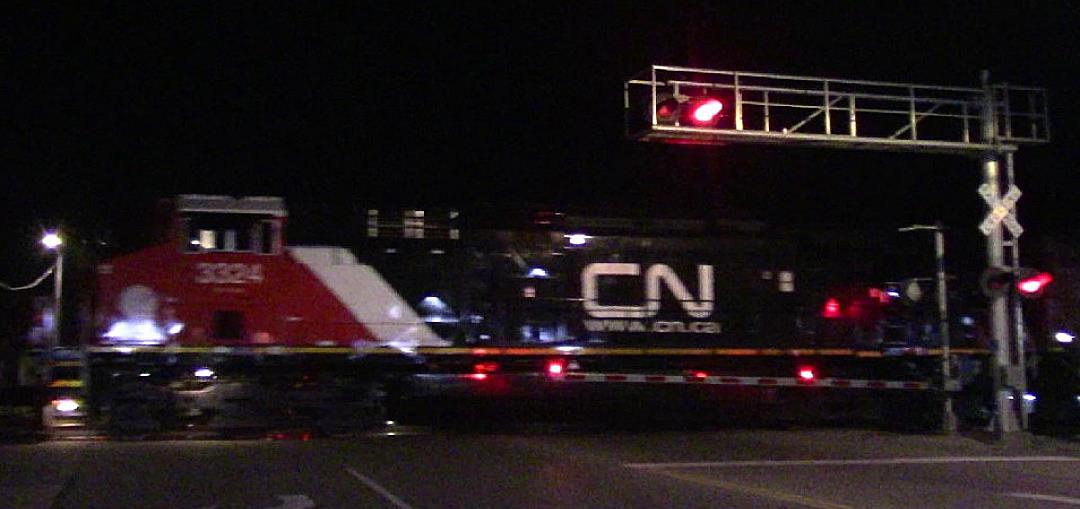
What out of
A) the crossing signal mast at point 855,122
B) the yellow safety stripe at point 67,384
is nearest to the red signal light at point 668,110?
the crossing signal mast at point 855,122

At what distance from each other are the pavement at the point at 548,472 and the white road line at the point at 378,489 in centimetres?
3

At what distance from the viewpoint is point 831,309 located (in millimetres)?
21922

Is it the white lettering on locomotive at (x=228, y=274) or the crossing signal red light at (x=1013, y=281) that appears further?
the white lettering on locomotive at (x=228, y=274)

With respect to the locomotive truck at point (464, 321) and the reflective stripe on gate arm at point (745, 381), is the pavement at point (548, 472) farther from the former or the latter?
the reflective stripe on gate arm at point (745, 381)

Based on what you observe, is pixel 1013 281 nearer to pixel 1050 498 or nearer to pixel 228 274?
pixel 1050 498

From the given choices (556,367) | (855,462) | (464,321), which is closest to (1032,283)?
Answer: (855,462)

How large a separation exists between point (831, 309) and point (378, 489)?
12.5 metres

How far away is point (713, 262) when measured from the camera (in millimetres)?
21141

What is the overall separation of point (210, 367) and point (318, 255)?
265 cm

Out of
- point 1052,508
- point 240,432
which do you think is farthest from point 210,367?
point 1052,508

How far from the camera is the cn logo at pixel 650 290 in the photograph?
805 inches

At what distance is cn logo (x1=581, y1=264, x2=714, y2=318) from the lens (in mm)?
20453

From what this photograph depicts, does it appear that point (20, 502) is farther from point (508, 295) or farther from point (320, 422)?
point (508, 295)

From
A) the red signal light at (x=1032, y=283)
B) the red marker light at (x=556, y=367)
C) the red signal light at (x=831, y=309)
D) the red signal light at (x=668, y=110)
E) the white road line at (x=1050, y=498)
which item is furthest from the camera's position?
the red signal light at (x=831, y=309)
